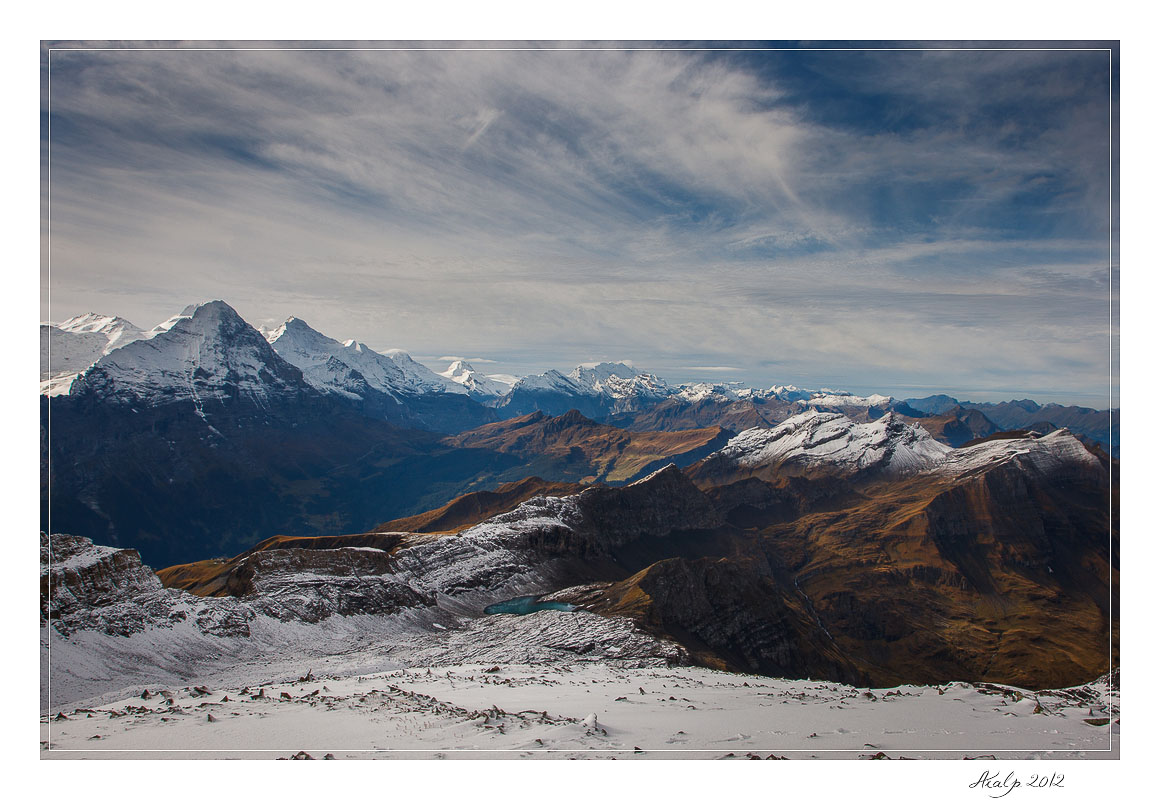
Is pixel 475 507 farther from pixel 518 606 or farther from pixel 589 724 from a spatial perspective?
pixel 589 724

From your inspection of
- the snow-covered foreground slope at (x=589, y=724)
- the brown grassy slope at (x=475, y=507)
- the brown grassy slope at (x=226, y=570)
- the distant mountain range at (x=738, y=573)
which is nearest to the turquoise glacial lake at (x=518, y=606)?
the distant mountain range at (x=738, y=573)

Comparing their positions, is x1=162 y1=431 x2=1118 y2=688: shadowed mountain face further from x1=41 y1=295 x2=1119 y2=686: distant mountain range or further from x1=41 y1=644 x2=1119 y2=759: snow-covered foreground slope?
x1=41 y1=644 x2=1119 y2=759: snow-covered foreground slope

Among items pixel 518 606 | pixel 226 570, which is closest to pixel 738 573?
pixel 518 606

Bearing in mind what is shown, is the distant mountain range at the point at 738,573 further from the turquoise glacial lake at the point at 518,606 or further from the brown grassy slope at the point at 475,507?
the turquoise glacial lake at the point at 518,606

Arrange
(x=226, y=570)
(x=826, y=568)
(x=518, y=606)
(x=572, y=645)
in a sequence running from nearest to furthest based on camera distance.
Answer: (x=572, y=645) → (x=518, y=606) → (x=226, y=570) → (x=826, y=568)

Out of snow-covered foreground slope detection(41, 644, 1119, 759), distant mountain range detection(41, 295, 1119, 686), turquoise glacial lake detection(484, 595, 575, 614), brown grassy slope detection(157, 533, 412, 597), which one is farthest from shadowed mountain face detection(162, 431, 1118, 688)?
snow-covered foreground slope detection(41, 644, 1119, 759)

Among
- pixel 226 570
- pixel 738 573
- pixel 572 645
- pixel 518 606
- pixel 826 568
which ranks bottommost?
pixel 826 568

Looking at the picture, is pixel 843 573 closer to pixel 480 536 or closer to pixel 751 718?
pixel 480 536

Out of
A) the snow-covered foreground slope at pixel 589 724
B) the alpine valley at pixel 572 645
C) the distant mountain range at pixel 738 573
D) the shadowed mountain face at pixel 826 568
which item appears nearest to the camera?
the snow-covered foreground slope at pixel 589 724

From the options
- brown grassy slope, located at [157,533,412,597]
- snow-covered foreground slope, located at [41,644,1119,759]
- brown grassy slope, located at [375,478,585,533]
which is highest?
snow-covered foreground slope, located at [41,644,1119,759]
